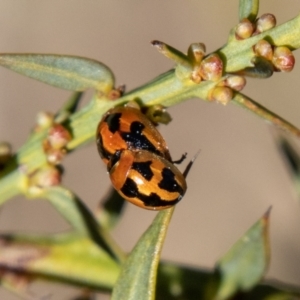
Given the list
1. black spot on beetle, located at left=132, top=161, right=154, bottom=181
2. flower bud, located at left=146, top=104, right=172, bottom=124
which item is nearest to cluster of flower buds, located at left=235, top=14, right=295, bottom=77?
flower bud, located at left=146, top=104, right=172, bottom=124

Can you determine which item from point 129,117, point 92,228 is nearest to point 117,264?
point 92,228

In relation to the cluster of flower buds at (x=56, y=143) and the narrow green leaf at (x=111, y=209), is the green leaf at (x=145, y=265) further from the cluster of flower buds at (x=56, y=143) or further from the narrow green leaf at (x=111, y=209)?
the narrow green leaf at (x=111, y=209)

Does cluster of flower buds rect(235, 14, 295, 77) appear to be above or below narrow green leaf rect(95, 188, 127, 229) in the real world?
above

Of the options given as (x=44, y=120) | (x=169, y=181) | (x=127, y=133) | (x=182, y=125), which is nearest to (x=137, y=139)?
(x=127, y=133)

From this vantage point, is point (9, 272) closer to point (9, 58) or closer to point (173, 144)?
point (9, 58)

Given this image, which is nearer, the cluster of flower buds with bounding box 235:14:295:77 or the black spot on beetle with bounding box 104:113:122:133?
the cluster of flower buds with bounding box 235:14:295:77

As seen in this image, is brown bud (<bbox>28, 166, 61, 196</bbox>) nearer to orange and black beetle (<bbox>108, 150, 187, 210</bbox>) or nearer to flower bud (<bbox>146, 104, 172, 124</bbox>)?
orange and black beetle (<bbox>108, 150, 187, 210</bbox>)

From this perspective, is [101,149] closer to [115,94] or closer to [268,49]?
[115,94]
